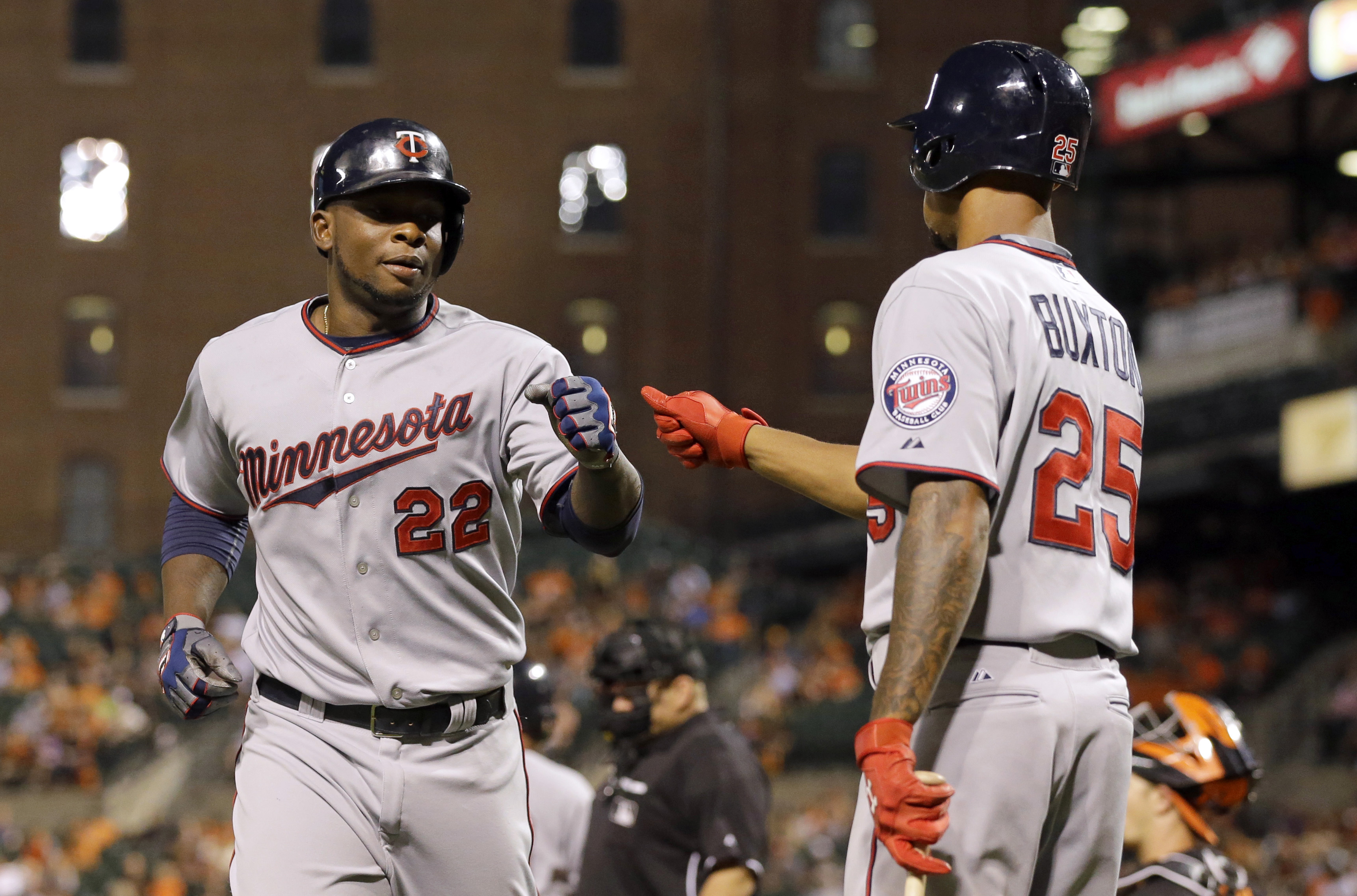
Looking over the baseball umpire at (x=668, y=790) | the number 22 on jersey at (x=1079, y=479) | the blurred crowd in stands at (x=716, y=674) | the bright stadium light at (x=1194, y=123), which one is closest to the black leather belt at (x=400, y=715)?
the number 22 on jersey at (x=1079, y=479)

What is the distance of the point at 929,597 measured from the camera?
2723 millimetres

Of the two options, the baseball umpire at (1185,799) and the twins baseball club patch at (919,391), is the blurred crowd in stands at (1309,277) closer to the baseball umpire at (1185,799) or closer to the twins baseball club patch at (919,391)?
the baseball umpire at (1185,799)

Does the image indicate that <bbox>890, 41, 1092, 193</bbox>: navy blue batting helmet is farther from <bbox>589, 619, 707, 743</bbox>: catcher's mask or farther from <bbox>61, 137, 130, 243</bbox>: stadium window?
<bbox>61, 137, 130, 243</bbox>: stadium window

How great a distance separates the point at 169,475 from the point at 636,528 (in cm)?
125

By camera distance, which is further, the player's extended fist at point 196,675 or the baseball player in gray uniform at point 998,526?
the player's extended fist at point 196,675

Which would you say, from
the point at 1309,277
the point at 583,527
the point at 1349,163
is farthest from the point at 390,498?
the point at 1349,163

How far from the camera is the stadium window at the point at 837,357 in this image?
111 ft

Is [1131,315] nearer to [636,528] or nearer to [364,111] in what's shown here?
[364,111]

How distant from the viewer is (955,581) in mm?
2732

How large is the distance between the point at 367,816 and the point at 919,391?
145cm

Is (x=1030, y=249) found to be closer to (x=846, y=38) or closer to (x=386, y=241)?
(x=386, y=241)

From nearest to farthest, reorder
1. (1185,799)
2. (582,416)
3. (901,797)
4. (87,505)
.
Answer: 1. (901,797)
2. (582,416)
3. (1185,799)
4. (87,505)

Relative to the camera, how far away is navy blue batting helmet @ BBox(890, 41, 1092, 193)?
3094 mm

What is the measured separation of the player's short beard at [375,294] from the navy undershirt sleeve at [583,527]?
58 cm
